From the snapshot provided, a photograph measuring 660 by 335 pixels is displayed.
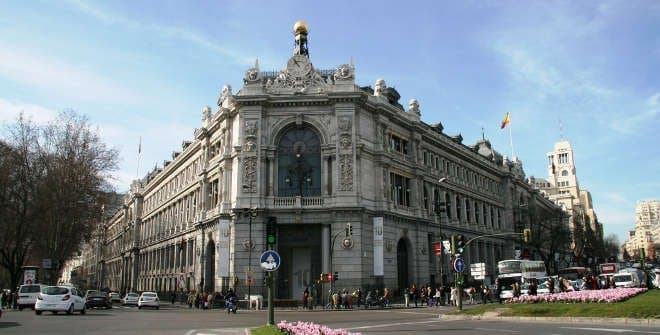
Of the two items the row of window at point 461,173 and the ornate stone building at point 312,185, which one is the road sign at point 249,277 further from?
the row of window at point 461,173

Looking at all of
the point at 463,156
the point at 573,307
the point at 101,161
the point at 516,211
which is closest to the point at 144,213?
the point at 101,161

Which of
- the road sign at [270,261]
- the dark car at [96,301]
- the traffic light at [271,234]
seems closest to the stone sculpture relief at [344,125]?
the dark car at [96,301]

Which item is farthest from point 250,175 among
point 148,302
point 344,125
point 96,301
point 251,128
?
point 96,301

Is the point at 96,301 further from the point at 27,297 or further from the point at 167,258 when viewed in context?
the point at 167,258

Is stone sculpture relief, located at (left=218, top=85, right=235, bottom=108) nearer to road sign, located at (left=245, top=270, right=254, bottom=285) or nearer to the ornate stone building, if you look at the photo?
the ornate stone building

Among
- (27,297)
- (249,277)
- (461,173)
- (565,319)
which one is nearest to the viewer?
(565,319)

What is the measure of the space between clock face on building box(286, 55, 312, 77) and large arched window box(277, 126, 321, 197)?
15.7 ft

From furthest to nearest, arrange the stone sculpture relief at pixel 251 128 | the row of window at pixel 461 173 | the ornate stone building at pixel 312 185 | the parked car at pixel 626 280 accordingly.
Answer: the row of window at pixel 461 173
the parked car at pixel 626 280
the stone sculpture relief at pixel 251 128
the ornate stone building at pixel 312 185

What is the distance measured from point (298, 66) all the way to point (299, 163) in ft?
27.8

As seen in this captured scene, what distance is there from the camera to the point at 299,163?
46.8 m

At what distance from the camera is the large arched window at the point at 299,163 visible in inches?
1827

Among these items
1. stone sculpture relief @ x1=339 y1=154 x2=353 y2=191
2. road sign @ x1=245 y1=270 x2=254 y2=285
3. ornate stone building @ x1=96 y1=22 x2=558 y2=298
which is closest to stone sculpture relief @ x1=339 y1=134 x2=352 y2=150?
ornate stone building @ x1=96 y1=22 x2=558 y2=298

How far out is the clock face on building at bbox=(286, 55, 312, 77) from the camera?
47.8 metres

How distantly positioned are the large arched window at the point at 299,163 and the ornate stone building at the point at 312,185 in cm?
8
